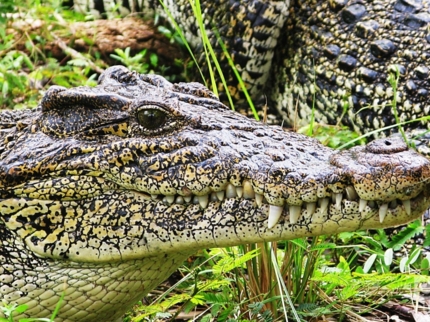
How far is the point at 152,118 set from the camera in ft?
10.6

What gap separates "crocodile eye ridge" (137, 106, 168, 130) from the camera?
3225 mm

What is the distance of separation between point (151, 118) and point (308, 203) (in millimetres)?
763

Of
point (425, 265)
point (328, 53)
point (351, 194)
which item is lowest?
point (425, 265)

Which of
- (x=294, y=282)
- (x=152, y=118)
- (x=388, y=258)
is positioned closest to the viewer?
(x=152, y=118)

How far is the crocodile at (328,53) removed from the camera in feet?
18.0

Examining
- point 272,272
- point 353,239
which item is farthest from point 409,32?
point 272,272

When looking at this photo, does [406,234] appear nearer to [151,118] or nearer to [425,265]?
[425,265]

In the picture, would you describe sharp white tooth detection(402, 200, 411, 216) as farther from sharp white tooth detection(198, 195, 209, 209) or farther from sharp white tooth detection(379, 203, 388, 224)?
sharp white tooth detection(198, 195, 209, 209)

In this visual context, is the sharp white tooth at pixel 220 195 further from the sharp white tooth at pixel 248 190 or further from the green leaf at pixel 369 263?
the green leaf at pixel 369 263

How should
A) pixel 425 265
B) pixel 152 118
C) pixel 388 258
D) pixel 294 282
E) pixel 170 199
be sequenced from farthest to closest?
pixel 425 265, pixel 388 258, pixel 294 282, pixel 152 118, pixel 170 199

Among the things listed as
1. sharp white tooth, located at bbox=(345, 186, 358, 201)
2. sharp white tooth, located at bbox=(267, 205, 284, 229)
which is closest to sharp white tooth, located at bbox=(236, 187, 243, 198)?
sharp white tooth, located at bbox=(267, 205, 284, 229)

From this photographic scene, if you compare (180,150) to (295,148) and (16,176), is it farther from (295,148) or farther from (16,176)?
(16,176)

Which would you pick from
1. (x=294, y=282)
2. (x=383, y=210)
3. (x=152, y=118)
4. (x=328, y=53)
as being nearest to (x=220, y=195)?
(x=152, y=118)

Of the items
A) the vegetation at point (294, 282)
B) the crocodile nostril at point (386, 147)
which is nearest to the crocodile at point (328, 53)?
the vegetation at point (294, 282)
